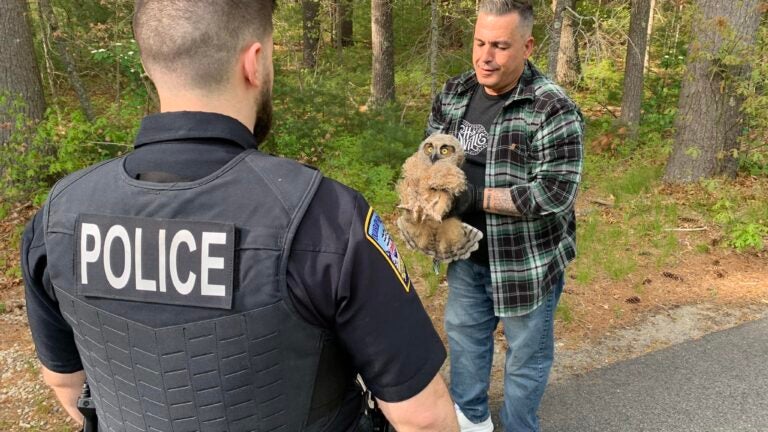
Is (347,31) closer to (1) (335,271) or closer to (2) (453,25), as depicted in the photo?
(2) (453,25)

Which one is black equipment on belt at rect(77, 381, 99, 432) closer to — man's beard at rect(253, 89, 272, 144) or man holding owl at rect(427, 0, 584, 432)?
man's beard at rect(253, 89, 272, 144)

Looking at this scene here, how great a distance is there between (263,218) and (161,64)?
1.43 ft

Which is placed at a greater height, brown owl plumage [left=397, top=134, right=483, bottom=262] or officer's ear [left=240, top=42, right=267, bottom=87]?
officer's ear [left=240, top=42, right=267, bottom=87]

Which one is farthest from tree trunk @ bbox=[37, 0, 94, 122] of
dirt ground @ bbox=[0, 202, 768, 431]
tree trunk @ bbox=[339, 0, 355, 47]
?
tree trunk @ bbox=[339, 0, 355, 47]

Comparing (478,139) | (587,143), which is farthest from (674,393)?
(587,143)

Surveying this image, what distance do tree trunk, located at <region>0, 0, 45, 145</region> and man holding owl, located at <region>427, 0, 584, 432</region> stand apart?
5.61 meters

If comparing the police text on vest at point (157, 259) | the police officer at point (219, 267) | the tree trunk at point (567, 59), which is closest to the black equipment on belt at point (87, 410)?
the police officer at point (219, 267)

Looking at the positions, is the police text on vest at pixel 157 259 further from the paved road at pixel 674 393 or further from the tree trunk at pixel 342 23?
the tree trunk at pixel 342 23

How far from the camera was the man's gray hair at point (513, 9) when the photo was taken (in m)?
2.38

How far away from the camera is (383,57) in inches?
399

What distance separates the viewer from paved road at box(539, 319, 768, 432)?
3.17m

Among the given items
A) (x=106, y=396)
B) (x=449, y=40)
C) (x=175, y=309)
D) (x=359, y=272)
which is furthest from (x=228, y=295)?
(x=449, y=40)

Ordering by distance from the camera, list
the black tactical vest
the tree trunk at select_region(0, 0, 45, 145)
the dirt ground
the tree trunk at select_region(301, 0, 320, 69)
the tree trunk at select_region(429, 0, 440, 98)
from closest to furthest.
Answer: the black tactical vest < the dirt ground < the tree trunk at select_region(0, 0, 45, 145) < the tree trunk at select_region(429, 0, 440, 98) < the tree trunk at select_region(301, 0, 320, 69)

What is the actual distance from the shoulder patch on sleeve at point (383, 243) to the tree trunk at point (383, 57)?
8.89 m
